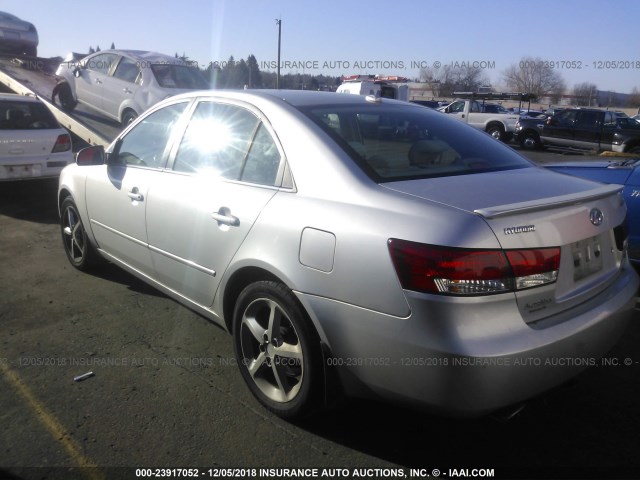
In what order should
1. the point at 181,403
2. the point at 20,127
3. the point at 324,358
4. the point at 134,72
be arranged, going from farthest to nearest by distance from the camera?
the point at 134,72 < the point at 20,127 < the point at 181,403 < the point at 324,358

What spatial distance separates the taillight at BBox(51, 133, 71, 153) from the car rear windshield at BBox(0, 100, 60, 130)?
305mm

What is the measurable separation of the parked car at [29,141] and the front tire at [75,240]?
124 inches

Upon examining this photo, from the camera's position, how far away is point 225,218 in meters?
3.02

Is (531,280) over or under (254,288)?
over

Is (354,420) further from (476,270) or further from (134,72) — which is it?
(134,72)

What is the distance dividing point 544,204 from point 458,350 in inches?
29.3

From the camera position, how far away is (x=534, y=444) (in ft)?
8.77

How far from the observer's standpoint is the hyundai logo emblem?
8.18ft

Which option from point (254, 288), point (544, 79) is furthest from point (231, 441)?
point (544, 79)

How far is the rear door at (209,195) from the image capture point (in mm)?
2980

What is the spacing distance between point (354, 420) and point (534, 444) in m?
A: 0.88

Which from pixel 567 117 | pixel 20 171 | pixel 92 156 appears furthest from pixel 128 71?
pixel 567 117

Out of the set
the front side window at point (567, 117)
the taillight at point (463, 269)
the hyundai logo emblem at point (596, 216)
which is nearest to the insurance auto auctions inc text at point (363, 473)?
the taillight at point (463, 269)

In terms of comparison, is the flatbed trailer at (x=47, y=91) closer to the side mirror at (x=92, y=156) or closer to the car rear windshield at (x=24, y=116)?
the car rear windshield at (x=24, y=116)
